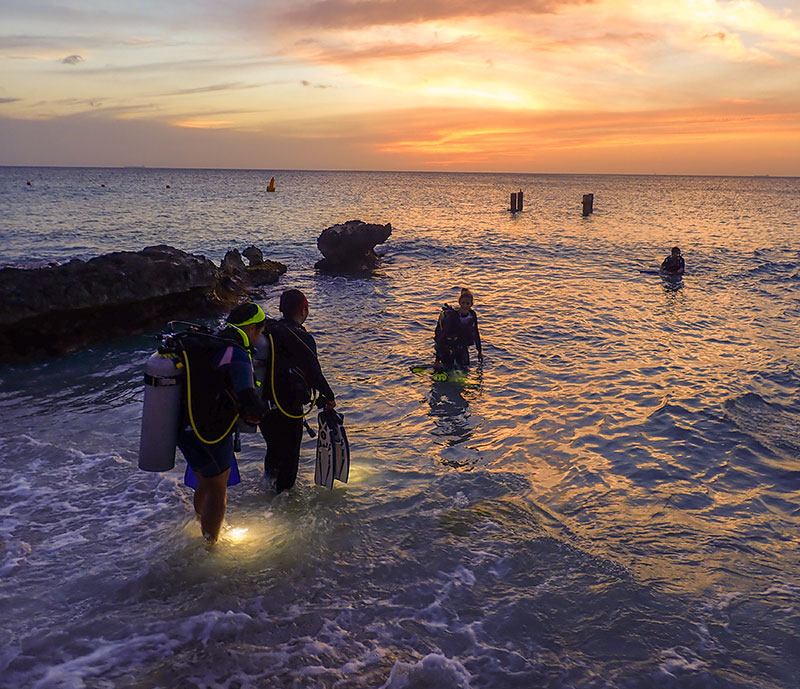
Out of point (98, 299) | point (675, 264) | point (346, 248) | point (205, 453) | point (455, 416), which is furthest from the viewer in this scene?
point (346, 248)

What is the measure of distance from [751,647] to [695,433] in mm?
4700

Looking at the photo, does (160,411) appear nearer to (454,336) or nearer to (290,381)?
(290,381)

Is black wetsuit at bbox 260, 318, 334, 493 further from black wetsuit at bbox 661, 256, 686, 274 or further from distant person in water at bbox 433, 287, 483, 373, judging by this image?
black wetsuit at bbox 661, 256, 686, 274

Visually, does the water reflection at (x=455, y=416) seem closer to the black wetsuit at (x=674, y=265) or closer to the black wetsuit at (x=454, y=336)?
the black wetsuit at (x=454, y=336)

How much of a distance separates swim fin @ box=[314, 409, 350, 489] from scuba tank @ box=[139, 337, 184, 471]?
1.86 m

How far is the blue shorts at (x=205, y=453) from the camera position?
4.57 m

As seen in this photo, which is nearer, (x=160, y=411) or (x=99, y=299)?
(x=160, y=411)

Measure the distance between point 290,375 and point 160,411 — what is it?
1.47 meters

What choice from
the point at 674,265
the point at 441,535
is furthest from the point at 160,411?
the point at 674,265

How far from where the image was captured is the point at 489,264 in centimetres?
2895

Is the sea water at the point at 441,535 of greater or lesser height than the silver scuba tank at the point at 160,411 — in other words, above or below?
below

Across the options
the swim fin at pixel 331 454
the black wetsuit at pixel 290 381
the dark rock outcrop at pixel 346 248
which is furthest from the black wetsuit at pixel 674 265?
the black wetsuit at pixel 290 381

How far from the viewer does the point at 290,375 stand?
219 inches

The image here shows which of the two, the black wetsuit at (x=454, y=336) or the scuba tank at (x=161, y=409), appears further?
the black wetsuit at (x=454, y=336)
